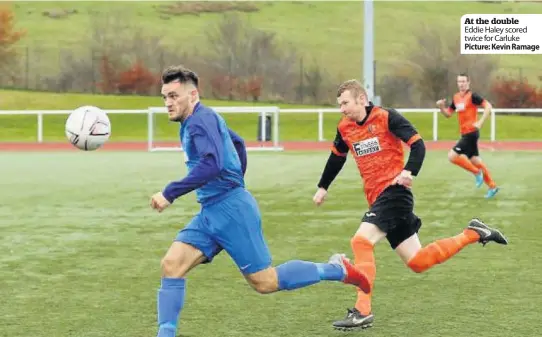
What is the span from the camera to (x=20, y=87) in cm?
6500

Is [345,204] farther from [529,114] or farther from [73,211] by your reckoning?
[529,114]

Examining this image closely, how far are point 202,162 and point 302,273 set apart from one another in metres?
1.08

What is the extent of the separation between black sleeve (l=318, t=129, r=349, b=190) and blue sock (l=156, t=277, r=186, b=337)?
6.70ft

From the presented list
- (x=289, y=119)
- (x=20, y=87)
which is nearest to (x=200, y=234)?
(x=289, y=119)

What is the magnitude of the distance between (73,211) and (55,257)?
4.39 metres

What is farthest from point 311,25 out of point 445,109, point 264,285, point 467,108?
point 264,285

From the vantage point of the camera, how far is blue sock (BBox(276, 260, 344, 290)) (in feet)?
21.1

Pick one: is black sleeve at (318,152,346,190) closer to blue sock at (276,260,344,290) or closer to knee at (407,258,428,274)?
knee at (407,258,428,274)

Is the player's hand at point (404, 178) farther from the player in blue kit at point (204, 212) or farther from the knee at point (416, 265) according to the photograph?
the player in blue kit at point (204, 212)

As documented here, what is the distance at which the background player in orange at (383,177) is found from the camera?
7238mm

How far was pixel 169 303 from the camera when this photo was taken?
20.2 ft
